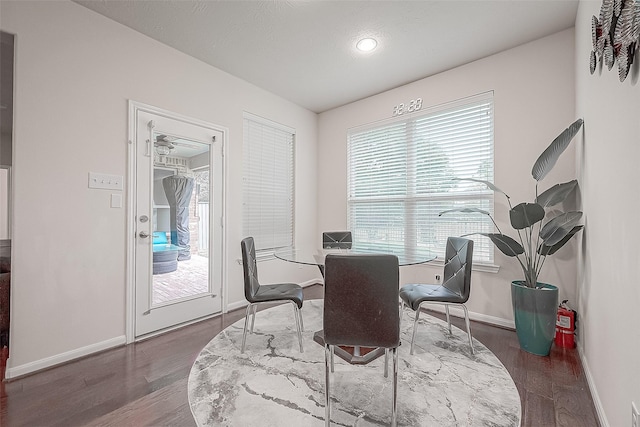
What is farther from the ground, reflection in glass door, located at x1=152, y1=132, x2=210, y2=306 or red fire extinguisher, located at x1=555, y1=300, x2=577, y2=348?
reflection in glass door, located at x1=152, y1=132, x2=210, y2=306

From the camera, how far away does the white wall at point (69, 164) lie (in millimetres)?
1910

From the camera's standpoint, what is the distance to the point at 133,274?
2.45 meters

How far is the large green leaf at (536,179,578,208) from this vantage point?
219cm

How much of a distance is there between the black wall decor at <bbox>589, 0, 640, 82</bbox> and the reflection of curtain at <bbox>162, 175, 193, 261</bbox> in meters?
3.26

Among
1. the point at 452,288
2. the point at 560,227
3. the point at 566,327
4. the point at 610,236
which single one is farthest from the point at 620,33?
the point at 566,327

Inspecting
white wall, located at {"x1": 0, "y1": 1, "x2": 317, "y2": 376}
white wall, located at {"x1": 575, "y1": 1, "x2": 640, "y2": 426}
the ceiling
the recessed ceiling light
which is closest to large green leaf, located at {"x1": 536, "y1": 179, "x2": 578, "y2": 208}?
Answer: white wall, located at {"x1": 575, "y1": 1, "x2": 640, "y2": 426}

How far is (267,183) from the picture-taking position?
148 inches

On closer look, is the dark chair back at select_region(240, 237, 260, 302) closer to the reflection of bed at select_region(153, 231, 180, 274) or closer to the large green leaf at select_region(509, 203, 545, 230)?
the reflection of bed at select_region(153, 231, 180, 274)

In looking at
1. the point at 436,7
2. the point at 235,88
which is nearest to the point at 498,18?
the point at 436,7

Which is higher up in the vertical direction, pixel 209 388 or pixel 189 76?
pixel 189 76

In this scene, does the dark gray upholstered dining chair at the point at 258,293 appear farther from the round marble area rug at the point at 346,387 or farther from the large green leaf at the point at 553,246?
the large green leaf at the point at 553,246

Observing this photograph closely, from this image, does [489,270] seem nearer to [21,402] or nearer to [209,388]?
[209,388]

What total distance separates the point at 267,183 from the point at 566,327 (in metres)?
3.47

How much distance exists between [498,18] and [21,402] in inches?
174
